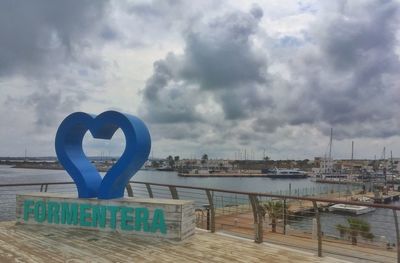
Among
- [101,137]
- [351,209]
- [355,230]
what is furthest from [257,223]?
[351,209]

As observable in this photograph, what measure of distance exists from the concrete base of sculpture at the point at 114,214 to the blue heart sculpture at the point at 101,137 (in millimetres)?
370

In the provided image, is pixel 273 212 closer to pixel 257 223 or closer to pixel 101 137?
pixel 257 223

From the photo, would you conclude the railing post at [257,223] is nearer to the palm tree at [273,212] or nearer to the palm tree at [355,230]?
the palm tree at [355,230]

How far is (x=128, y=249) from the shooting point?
25.6 feet

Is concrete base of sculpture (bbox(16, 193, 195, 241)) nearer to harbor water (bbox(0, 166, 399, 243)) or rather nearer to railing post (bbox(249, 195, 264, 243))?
railing post (bbox(249, 195, 264, 243))

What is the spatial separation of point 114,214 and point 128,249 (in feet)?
5.67

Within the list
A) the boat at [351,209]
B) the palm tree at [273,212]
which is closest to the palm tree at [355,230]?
the palm tree at [273,212]

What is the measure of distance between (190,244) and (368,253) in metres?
3.54

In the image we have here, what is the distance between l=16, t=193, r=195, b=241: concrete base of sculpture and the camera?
8.71m

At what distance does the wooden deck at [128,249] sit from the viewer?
23.3 feet

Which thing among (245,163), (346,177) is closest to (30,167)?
(245,163)

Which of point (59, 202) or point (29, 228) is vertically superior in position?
point (59, 202)

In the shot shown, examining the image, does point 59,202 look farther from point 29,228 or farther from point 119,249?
point 119,249

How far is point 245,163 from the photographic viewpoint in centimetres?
19862
